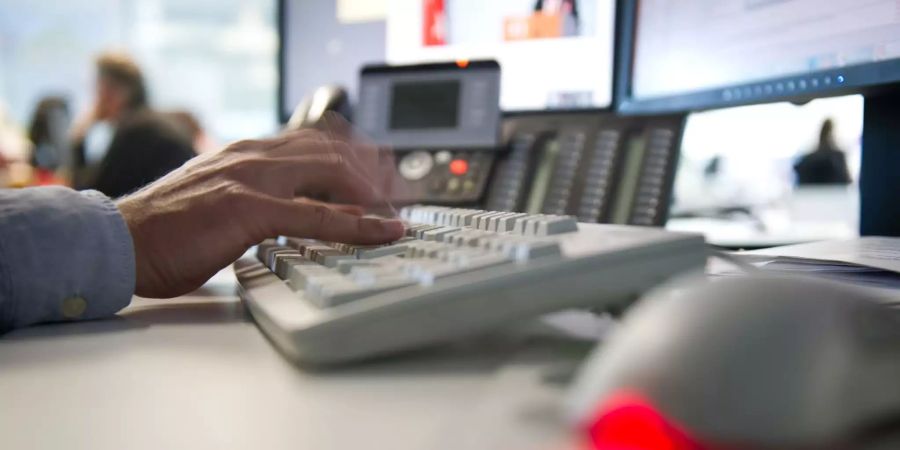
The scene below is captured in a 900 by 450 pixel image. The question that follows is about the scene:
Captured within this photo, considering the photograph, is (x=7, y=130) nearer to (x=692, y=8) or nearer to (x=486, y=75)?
(x=486, y=75)

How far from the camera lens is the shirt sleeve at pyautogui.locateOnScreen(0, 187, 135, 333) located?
44 cm

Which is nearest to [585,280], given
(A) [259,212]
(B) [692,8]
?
(A) [259,212]

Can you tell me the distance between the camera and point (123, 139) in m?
1.74

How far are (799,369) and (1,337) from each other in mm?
405

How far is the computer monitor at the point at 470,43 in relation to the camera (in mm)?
938

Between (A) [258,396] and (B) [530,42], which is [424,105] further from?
(A) [258,396]

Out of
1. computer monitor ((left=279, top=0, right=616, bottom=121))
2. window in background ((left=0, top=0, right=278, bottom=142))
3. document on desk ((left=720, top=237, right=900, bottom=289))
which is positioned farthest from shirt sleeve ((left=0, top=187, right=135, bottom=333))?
window in background ((left=0, top=0, right=278, bottom=142))

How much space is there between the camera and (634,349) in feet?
0.69

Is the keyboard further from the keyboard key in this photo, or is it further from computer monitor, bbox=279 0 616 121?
computer monitor, bbox=279 0 616 121

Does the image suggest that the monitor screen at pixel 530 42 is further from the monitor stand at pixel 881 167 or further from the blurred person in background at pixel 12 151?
the blurred person in background at pixel 12 151

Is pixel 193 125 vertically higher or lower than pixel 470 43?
lower

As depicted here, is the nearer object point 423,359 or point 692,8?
point 423,359

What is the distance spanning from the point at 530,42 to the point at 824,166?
2.65 feet

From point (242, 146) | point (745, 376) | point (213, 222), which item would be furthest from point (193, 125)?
point (745, 376)
